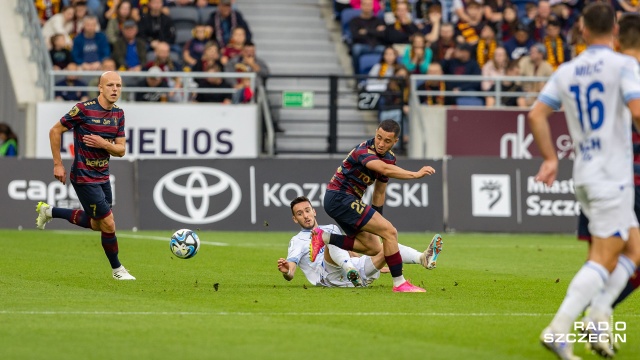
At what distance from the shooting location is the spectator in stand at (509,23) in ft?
92.7

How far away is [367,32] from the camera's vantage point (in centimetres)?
2758

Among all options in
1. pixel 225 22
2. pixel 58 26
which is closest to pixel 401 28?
pixel 225 22

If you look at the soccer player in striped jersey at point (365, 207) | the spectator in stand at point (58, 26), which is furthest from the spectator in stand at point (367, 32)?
the soccer player in striped jersey at point (365, 207)

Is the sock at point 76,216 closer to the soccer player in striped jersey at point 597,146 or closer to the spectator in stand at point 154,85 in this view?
the soccer player in striped jersey at point 597,146

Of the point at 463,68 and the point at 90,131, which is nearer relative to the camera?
the point at 90,131

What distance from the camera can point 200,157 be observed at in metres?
23.1

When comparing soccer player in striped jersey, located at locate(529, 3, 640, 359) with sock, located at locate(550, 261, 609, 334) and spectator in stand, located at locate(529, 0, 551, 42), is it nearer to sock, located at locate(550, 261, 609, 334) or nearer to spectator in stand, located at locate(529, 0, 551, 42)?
sock, located at locate(550, 261, 609, 334)

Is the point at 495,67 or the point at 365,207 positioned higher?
the point at 495,67

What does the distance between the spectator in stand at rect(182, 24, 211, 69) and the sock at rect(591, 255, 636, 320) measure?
18.7 metres

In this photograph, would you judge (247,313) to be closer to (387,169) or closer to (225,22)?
(387,169)

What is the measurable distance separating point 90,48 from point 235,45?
2950 millimetres

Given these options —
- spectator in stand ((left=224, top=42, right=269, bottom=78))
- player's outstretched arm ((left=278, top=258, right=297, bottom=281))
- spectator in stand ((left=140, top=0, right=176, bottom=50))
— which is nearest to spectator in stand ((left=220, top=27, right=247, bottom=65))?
spectator in stand ((left=224, top=42, right=269, bottom=78))

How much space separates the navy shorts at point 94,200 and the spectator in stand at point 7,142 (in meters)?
10.4

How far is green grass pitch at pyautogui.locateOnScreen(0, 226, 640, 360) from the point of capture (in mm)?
8609
